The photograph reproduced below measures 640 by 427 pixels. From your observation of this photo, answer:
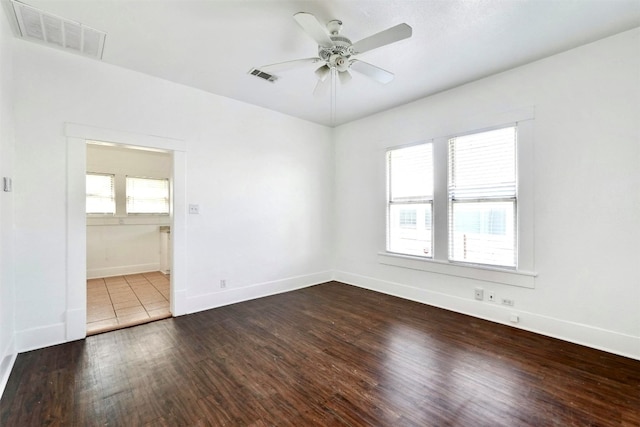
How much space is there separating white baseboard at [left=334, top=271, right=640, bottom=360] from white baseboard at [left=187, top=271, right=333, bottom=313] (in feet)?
4.19

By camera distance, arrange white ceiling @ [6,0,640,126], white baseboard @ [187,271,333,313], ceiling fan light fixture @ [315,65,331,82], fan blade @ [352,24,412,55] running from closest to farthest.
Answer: fan blade @ [352,24,412,55], white ceiling @ [6,0,640,126], ceiling fan light fixture @ [315,65,331,82], white baseboard @ [187,271,333,313]

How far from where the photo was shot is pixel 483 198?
3.40m

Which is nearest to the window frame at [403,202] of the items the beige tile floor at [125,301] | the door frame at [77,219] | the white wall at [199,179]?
the white wall at [199,179]

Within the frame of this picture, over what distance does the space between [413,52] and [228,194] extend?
9.48ft

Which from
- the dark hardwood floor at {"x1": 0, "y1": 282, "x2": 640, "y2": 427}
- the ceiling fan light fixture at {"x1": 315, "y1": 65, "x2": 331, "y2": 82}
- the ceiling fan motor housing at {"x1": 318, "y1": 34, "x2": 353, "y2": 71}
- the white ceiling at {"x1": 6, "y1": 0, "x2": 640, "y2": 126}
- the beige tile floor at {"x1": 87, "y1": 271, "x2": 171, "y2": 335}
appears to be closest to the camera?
the dark hardwood floor at {"x1": 0, "y1": 282, "x2": 640, "y2": 427}

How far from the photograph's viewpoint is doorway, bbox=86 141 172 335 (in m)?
5.27

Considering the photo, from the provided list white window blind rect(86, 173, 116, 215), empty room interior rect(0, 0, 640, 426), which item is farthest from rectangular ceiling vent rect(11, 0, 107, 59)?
white window blind rect(86, 173, 116, 215)

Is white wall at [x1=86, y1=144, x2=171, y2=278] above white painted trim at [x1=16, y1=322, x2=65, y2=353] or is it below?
above

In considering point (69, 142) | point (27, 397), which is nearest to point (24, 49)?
point (69, 142)

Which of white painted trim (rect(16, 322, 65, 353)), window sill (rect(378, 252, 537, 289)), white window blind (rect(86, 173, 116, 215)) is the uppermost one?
white window blind (rect(86, 173, 116, 215))

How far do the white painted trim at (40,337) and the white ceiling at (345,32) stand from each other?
9.17 feet

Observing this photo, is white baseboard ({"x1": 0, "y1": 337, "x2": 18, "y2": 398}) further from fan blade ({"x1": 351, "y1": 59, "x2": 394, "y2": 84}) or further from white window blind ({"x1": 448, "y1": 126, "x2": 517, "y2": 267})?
white window blind ({"x1": 448, "y1": 126, "x2": 517, "y2": 267})

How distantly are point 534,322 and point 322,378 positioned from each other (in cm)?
244

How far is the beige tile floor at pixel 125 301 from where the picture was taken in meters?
3.29
